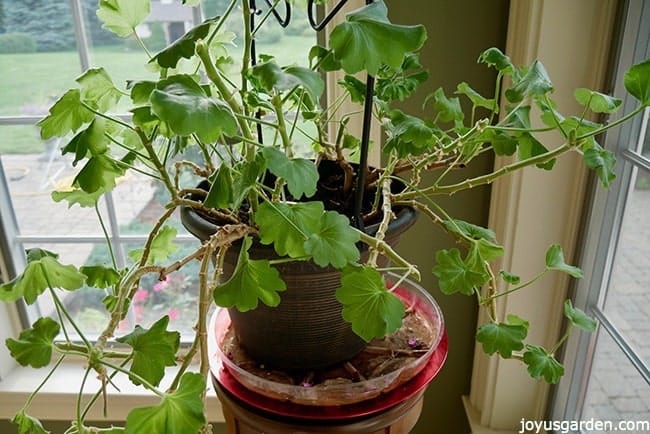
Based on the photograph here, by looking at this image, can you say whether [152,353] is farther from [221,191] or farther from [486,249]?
[486,249]

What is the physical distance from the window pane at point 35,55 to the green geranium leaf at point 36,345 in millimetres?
881

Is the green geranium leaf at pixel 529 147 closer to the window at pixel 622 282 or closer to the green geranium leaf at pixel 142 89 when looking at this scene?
the window at pixel 622 282

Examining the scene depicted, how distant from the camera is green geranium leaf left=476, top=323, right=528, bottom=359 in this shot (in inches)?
25.5

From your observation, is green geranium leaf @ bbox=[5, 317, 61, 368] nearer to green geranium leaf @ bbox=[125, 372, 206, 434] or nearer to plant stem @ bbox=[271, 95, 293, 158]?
green geranium leaf @ bbox=[125, 372, 206, 434]

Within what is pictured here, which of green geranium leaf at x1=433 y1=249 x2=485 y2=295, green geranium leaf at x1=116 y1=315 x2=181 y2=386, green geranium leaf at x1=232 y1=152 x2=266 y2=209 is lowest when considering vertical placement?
green geranium leaf at x1=116 y1=315 x2=181 y2=386

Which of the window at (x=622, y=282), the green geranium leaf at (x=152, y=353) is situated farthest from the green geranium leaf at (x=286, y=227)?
the window at (x=622, y=282)

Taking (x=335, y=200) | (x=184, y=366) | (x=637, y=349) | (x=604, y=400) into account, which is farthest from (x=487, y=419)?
(x=184, y=366)

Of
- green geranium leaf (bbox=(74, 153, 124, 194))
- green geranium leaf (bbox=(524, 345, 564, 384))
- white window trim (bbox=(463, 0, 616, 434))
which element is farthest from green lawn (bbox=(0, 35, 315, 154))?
green geranium leaf (bbox=(524, 345, 564, 384))

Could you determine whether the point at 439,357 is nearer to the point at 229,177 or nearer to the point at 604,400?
the point at 229,177

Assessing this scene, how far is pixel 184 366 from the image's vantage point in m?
0.59

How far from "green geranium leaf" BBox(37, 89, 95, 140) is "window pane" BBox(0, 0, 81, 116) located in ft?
2.54

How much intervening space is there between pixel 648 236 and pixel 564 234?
177 mm

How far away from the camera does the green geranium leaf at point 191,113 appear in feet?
1.43

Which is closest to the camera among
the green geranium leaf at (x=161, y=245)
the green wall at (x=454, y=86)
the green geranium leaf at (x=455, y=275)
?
the green geranium leaf at (x=455, y=275)
